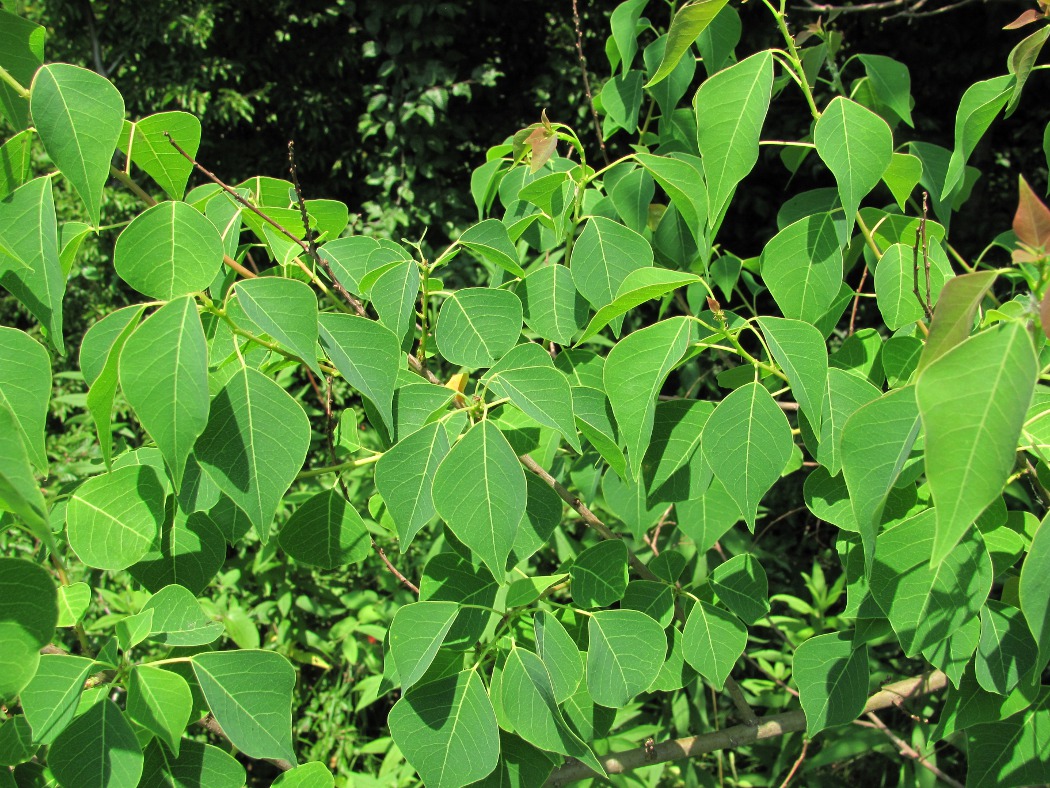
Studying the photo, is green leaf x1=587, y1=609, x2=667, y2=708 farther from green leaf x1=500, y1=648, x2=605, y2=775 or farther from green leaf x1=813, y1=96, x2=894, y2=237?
green leaf x1=813, y1=96, x2=894, y2=237

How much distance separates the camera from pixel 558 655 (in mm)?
789

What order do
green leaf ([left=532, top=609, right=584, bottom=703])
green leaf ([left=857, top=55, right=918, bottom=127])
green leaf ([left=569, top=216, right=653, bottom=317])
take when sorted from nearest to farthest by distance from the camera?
green leaf ([left=532, top=609, right=584, bottom=703]), green leaf ([left=569, top=216, right=653, bottom=317]), green leaf ([left=857, top=55, right=918, bottom=127])

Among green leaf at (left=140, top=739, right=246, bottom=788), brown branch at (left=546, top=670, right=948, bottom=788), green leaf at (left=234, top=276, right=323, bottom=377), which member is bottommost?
brown branch at (left=546, top=670, right=948, bottom=788)

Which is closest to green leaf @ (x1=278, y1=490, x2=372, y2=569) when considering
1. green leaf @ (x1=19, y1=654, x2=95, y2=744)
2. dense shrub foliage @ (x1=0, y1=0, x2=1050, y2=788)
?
dense shrub foliage @ (x1=0, y1=0, x2=1050, y2=788)

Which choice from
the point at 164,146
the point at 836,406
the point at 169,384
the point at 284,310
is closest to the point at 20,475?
the point at 169,384

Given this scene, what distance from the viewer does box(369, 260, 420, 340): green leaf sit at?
Answer: 78 cm

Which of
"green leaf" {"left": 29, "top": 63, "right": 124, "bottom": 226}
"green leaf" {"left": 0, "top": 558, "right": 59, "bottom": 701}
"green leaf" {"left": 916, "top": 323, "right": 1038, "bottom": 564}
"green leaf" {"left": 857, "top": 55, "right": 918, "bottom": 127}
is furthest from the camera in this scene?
"green leaf" {"left": 857, "top": 55, "right": 918, "bottom": 127}

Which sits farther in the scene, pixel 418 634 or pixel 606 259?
pixel 606 259

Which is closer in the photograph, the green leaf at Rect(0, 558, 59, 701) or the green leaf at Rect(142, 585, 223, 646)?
the green leaf at Rect(0, 558, 59, 701)

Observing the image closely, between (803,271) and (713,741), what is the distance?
60 centimetres

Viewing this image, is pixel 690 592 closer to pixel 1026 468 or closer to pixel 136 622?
pixel 1026 468

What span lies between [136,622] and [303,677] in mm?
2231

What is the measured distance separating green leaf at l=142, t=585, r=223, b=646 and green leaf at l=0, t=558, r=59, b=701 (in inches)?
5.7

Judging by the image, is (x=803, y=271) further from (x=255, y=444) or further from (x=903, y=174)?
(x=255, y=444)
